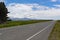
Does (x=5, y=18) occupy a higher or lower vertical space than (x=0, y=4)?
lower

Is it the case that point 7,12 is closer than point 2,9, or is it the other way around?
point 2,9

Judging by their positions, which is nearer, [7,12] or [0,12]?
[0,12]

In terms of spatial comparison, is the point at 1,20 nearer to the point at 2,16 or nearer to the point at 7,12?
the point at 2,16

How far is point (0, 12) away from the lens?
331ft

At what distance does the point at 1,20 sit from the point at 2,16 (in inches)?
104

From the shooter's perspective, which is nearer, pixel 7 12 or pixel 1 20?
pixel 1 20

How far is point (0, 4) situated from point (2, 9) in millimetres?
2799

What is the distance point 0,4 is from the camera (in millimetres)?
102125

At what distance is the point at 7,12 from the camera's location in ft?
354

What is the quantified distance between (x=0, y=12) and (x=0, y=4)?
3.99 meters

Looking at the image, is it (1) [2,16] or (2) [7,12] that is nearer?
(1) [2,16]

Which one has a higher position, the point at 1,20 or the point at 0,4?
the point at 0,4

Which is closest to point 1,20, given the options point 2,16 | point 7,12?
point 2,16

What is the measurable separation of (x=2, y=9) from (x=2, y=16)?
3310mm
